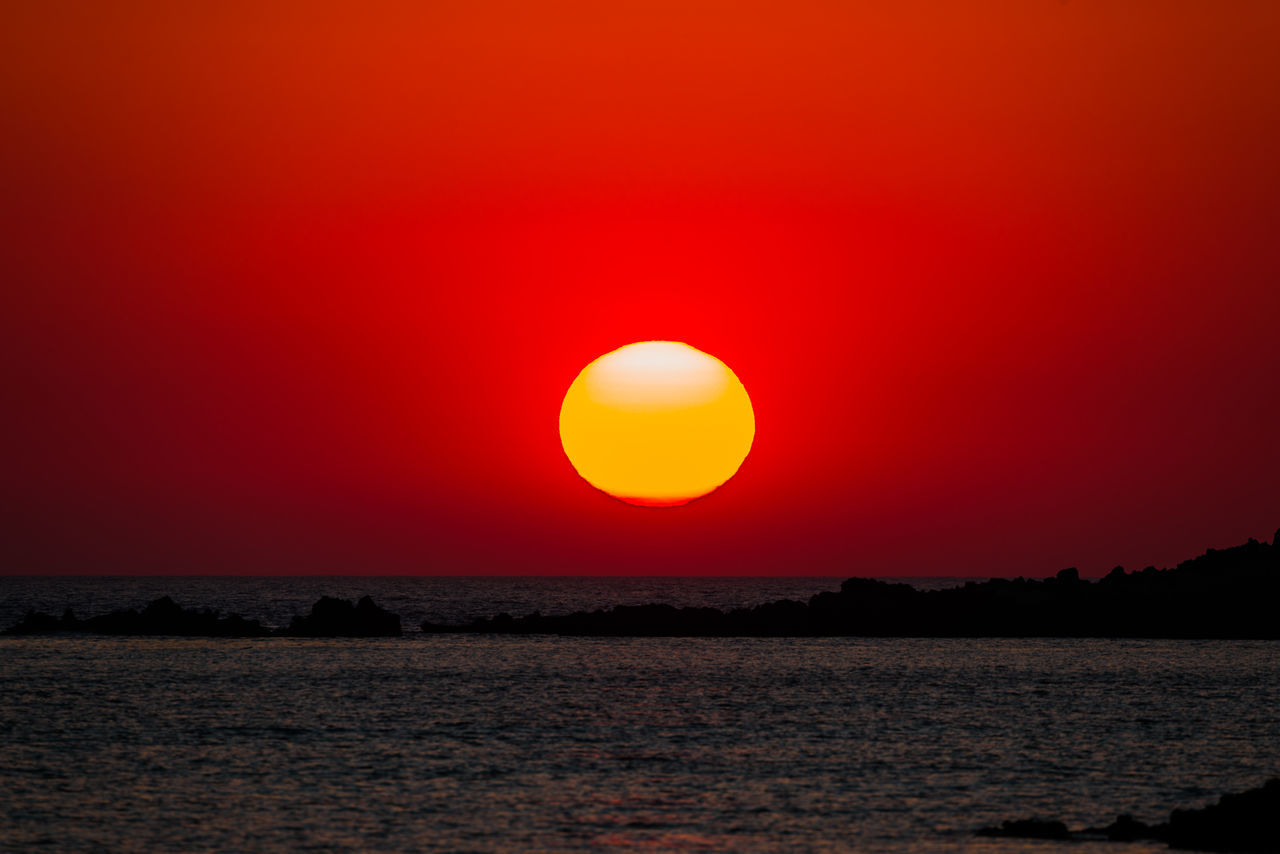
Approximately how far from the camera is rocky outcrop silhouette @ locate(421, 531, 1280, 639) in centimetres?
11648

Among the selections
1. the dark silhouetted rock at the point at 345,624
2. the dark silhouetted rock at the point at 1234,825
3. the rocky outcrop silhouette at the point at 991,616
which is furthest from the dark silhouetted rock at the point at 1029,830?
the rocky outcrop silhouette at the point at 991,616

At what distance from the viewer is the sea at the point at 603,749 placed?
1377 inches

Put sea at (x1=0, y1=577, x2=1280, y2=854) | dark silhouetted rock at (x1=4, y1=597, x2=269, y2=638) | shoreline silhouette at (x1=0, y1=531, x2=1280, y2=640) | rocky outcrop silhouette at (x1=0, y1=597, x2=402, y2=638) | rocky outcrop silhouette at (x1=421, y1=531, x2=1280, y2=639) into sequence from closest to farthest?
1. sea at (x1=0, y1=577, x2=1280, y2=854)
2. dark silhouetted rock at (x1=4, y1=597, x2=269, y2=638)
3. rocky outcrop silhouette at (x1=0, y1=597, x2=402, y2=638)
4. shoreline silhouette at (x1=0, y1=531, x2=1280, y2=640)
5. rocky outcrop silhouette at (x1=421, y1=531, x2=1280, y2=639)

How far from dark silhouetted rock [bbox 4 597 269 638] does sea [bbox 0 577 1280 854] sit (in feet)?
57.9

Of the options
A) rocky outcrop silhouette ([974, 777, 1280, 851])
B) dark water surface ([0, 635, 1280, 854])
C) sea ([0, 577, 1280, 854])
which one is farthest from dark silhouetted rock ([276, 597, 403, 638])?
rocky outcrop silhouette ([974, 777, 1280, 851])

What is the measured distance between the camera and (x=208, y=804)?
3788cm

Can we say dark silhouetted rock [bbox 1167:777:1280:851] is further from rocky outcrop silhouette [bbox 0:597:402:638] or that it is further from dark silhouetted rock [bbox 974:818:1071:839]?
rocky outcrop silhouette [bbox 0:597:402:638]

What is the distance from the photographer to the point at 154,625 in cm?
10856

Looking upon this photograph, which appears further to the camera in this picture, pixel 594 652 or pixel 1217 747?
pixel 594 652

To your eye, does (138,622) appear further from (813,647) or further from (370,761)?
(370,761)

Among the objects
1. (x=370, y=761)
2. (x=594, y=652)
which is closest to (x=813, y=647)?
(x=594, y=652)

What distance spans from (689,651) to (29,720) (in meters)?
50.6

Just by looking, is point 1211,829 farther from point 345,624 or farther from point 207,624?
point 207,624

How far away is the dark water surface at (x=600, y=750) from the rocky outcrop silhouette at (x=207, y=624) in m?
19.6
